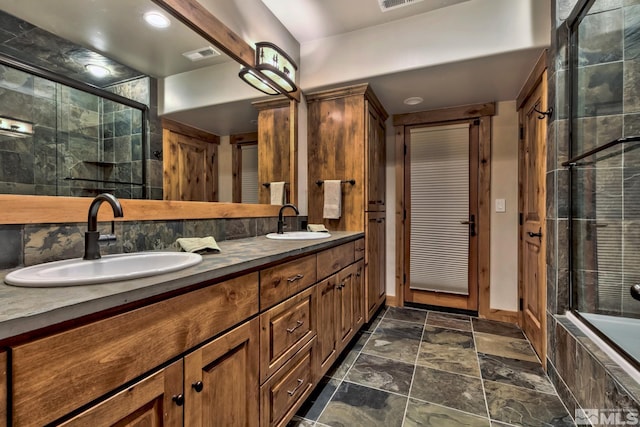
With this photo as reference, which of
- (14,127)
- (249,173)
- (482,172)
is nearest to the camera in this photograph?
(14,127)

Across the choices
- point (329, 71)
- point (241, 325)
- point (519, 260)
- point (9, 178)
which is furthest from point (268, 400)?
point (519, 260)

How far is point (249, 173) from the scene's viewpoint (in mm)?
1925

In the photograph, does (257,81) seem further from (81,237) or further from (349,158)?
(81,237)

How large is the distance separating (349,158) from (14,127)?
6.37ft

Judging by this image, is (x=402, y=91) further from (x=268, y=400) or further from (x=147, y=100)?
(x=268, y=400)

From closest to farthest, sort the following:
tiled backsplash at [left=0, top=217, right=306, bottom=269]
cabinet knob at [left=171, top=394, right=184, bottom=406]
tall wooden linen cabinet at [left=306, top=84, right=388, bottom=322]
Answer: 1. cabinet knob at [left=171, top=394, right=184, bottom=406]
2. tiled backsplash at [left=0, top=217, right=306, bottom=269]
3. tall wooden linen cabinet at [left=306, top=84, right=388, bottom=322]

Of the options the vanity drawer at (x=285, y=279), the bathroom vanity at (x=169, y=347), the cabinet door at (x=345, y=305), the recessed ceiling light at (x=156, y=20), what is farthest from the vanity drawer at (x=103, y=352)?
the recessed ceiling light at (x=156, y=20)

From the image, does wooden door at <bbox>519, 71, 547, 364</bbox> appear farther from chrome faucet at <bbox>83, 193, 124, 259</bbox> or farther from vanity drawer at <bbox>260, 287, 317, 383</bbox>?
chrome faucet at <bbox>83, 193, 124, 259</bbox>

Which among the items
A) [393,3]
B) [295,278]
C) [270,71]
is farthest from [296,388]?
[393,3]

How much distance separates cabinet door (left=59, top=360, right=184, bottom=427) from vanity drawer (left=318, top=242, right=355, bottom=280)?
91 cm

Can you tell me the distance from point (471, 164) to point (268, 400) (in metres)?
2.64

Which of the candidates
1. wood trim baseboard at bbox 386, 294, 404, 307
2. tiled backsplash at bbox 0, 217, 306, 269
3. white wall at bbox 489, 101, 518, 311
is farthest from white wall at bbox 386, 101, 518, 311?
tiled backsplash at bbox 0, 217, 306, 269

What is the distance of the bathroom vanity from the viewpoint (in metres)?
0.50

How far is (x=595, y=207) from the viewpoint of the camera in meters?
1.65
